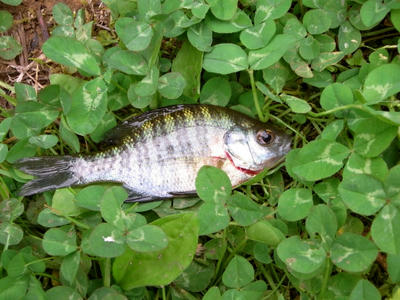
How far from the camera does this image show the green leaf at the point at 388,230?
204 centimetres

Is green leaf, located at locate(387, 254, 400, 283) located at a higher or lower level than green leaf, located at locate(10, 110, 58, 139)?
lower

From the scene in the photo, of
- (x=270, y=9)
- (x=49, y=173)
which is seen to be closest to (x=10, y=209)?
(x=49, y=173)

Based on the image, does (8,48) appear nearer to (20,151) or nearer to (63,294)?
(20,151)

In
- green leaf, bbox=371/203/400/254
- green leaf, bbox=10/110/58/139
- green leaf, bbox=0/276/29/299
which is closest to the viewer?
green leaf, bbox=371/203/400/254

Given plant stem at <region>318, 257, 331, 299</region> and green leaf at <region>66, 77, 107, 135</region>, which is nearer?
plant stem at <region>318, 257, 331, 299</region>

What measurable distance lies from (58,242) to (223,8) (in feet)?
4.53

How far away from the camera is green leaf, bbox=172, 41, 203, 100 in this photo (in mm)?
2559

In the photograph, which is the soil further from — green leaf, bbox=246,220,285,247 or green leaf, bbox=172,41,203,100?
green leaf, bbox=246,220,285,247

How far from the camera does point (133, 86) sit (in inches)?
99.0

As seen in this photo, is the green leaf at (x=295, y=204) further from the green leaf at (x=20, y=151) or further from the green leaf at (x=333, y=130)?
the green leaf at (x=20, y=151)

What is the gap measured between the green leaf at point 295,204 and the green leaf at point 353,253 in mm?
233

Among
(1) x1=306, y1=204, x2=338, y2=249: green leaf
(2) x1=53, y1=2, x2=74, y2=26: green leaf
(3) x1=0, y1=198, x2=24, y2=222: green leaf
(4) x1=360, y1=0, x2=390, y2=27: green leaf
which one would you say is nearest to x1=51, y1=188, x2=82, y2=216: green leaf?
(3) x1=0, y1=198, x2=24, y2=222: green leaf

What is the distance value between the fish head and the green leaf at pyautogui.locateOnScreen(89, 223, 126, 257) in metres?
0.69

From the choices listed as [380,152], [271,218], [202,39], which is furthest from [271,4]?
[271,218]
